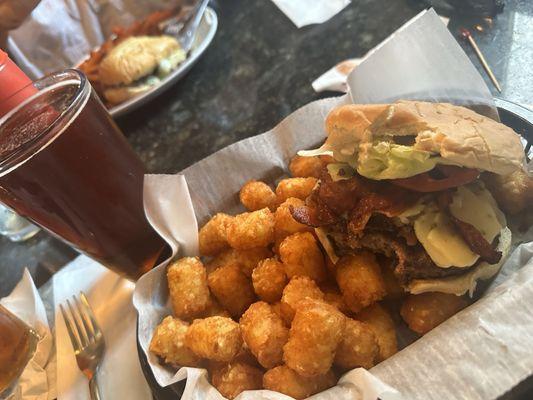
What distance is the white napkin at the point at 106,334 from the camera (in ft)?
3.93

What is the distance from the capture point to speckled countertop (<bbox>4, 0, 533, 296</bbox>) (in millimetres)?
1673

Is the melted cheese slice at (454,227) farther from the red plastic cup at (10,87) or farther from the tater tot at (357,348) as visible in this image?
the red plastic cup at (10,87)

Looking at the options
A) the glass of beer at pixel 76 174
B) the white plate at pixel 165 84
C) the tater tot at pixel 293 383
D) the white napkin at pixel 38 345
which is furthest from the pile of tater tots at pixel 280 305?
the white plate at pixel 165 84

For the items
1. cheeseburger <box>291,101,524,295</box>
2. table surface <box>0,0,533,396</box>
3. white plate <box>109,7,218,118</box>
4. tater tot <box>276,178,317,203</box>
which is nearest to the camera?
cheeseburger <box>291,101,524,295</box>

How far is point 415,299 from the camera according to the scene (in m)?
1.01

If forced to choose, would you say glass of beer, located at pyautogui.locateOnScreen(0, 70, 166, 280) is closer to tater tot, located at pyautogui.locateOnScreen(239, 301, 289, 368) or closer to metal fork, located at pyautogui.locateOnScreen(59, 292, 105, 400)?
metal fork, located at pyautogui.locateOnScreen(59, 292, 105, 400)

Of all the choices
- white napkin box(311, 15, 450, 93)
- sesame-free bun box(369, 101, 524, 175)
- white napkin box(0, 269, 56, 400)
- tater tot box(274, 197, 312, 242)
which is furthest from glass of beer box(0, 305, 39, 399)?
white napkin box(311, 15, 450, 93)

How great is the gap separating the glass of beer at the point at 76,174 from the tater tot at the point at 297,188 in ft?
1.24

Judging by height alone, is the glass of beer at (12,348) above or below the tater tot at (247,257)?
above

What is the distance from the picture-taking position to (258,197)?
1.30 metres

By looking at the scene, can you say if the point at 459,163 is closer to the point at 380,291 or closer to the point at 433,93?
the point at 380,291

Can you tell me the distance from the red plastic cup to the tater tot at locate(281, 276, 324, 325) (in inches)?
33.1

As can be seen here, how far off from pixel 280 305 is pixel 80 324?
1.82ft

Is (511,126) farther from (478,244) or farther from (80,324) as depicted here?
(80,324)
